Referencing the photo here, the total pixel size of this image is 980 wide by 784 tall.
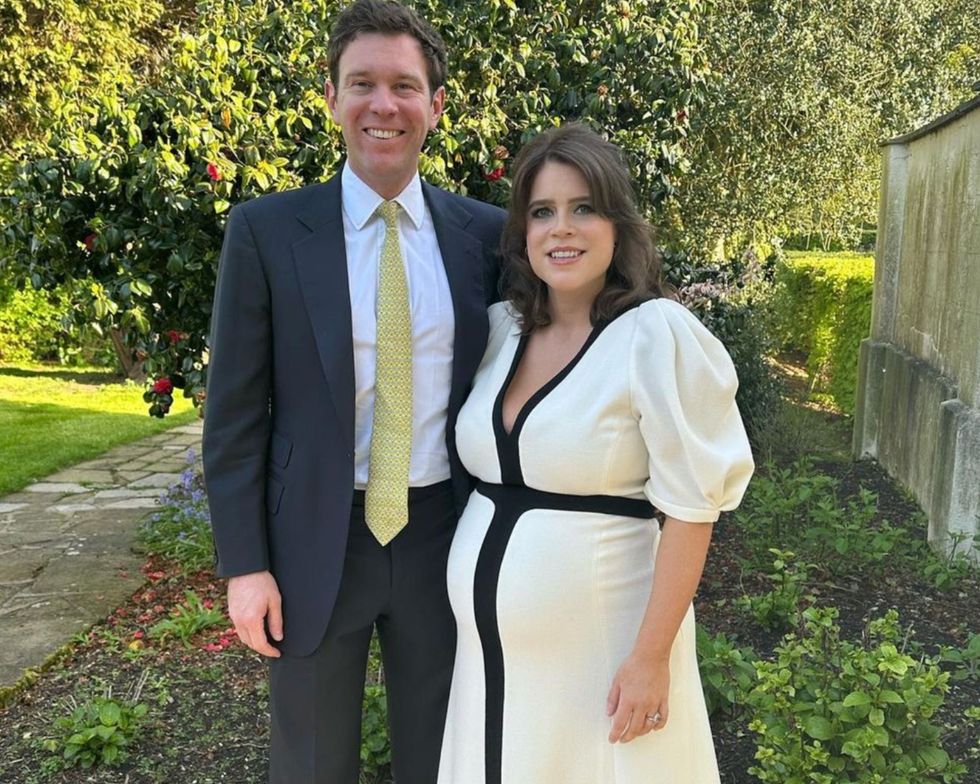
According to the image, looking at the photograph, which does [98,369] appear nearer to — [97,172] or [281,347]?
[97,172]

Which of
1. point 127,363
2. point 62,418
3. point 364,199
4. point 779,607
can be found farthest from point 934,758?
point 127,363

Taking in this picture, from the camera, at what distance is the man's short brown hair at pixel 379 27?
206cm

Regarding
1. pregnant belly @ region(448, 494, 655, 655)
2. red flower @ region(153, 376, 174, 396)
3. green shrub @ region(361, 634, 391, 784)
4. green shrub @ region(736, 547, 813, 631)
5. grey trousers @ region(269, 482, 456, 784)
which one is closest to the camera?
pregnant belly @ region(448, 494, 655, 655)

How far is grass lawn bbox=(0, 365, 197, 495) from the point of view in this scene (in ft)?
24.1

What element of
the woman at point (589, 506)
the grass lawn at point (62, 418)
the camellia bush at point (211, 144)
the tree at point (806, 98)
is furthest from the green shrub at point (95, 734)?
the tree at point (806, 98)

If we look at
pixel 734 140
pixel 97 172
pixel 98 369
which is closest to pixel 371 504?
pixel 97 172

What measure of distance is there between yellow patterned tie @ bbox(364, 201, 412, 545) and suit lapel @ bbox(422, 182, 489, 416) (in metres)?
0.12

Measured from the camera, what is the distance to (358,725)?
7.27ft

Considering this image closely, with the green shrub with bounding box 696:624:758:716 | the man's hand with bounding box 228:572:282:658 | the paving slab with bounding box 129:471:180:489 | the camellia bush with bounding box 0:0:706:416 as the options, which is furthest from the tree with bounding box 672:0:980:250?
the man's hand with bounding box 228:572:282:658

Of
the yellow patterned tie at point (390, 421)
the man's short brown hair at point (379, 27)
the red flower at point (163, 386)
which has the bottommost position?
the red flower at point (163, 386)

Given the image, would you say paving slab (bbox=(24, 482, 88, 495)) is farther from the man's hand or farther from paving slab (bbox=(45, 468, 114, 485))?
the man's hand

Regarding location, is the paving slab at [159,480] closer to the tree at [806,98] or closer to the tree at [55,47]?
the tree at [55,47]

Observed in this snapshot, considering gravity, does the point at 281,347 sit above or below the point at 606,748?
above

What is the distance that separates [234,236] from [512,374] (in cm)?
66
